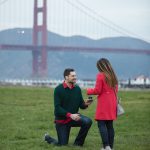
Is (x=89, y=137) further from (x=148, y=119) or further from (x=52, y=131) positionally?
(x=148, y=119)

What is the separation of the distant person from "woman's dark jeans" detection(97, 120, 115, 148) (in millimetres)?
400

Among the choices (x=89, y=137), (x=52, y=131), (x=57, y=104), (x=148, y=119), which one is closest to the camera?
(x=57, y=104)

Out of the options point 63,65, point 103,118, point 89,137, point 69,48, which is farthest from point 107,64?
point 63,65

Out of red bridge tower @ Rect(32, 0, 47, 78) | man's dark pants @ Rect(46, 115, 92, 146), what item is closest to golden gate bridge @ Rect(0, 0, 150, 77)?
red bridge tower @ Rect(32, 0, 47, 78)

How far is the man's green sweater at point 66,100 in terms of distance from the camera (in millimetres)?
8273

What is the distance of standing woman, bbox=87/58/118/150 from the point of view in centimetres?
766

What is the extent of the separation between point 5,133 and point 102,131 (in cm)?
258

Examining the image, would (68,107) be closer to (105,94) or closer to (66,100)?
(66,100)

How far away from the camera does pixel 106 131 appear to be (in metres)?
7.88

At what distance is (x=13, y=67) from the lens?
212ft

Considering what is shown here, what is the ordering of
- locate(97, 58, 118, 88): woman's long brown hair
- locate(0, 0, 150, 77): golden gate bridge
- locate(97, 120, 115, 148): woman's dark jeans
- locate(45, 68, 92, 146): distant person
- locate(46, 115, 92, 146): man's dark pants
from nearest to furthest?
locate(97, 58, 118, 88): woman's long brown hair → locate(97, 120, 115, 148): woman's dark jeans → locate(45, 68, 92, 146): distant person → locate(46, 115, 92, 146): man's dark pants → locate(0, 0, 150, 77): golden gate bridge

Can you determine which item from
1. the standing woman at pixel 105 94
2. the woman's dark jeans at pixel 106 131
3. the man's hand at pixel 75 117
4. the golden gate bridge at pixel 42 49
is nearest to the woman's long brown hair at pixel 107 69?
the standing woman at pixel 105 94

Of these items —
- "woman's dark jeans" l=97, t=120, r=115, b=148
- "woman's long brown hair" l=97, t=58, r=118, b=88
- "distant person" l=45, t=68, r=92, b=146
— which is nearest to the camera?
"woman's long brown hair" l=97, t=58, r=118, b=88

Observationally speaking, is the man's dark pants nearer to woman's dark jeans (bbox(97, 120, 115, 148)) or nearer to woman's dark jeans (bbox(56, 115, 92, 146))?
woman's dark jeans (bbox(56, 115, 92, 146))
